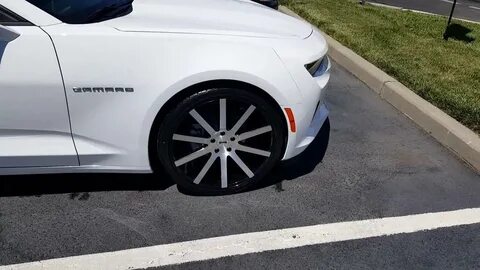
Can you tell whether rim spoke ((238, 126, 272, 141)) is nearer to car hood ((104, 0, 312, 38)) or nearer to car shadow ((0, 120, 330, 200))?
car shadow ((0, 120, 330, 200))

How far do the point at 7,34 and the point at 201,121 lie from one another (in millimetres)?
1137

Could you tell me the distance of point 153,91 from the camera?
2.74 meters

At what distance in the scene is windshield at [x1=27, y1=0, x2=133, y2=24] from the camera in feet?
8.89

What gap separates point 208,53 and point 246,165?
2.60 ft

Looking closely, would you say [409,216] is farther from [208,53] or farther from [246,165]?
[208,53]

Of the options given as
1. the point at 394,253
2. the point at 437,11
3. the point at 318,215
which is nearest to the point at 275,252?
the point at 318,215

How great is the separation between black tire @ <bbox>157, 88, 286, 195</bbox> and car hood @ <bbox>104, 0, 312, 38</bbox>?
409 mm

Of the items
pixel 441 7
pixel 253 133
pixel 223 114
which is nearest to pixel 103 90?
pixel 223 114

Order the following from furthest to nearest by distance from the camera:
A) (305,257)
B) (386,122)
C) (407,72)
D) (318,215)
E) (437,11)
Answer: (437,11)
(407,72)
(386,122)
(318,215)
(305,257)

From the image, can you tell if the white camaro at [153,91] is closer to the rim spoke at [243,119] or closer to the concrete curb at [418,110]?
the rim spoke at [243,119]

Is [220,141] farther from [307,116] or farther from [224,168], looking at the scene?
[307,116]

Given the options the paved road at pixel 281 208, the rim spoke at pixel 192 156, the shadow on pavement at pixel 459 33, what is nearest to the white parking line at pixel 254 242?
the paved road at pixel 281 208

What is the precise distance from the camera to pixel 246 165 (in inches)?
125

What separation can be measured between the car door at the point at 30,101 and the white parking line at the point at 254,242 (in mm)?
605
